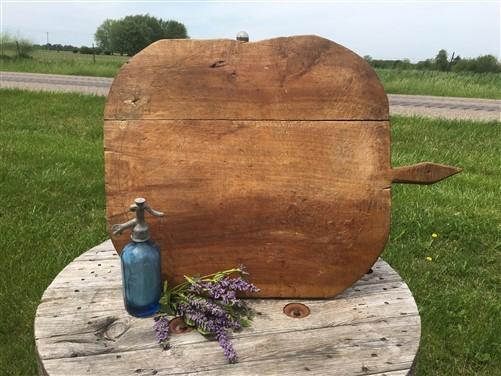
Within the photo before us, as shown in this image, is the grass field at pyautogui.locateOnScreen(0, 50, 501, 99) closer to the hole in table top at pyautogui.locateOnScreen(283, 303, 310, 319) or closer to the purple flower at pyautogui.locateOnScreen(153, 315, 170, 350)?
the hole in table top at pyautogui.locateOnScreen(283, 303, 310, 319)

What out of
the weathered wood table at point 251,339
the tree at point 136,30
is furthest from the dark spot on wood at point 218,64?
the tree at point 136,30

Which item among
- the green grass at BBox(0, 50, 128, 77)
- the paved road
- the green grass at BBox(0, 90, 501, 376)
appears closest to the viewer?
the green grass at BBox(0, 90, 501, 376)

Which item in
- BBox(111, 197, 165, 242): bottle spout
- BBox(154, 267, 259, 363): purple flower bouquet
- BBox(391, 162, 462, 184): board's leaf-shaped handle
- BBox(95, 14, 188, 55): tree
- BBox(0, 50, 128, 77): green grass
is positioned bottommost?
BBox(154, 267, 259, 363): purple flower bouquet

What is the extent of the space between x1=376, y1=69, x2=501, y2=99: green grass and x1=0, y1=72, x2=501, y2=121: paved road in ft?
2.49

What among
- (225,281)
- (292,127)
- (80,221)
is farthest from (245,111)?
(80,221)

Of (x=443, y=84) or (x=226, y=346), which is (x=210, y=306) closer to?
(x=226, y=346)

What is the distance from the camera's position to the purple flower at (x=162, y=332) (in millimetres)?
1252

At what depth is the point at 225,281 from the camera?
1.40 metres

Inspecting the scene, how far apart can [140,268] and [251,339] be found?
359 millimetres

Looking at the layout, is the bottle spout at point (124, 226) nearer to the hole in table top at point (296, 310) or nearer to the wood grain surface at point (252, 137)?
the wood grain surface at point (252, 137)

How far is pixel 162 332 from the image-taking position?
126 cm

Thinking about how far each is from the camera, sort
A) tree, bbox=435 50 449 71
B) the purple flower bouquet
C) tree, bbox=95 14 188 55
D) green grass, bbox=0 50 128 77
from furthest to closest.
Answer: tree, bbox=95 14 188 55
tree, bbox=435 50 449 71
green grass, bbox=0 50 128 77
the purple flower bouquet

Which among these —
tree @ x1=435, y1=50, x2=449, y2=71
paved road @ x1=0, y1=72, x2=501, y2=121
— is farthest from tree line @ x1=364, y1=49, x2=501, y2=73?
paved road @ x1=0, y1=72, x2=501, y2=121

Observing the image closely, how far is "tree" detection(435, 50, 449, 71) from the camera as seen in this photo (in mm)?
17477
